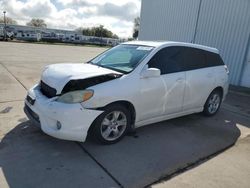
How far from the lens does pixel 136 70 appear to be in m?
4.01

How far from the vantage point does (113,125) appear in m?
3.90

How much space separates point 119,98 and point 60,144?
3.77 ft

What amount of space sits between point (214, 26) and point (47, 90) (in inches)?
391

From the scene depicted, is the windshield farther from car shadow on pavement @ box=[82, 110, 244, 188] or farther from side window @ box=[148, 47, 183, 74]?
car shadow on pavement @ box=[82, 110, 244, 188]

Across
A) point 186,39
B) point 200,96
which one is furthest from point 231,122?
point 186,39

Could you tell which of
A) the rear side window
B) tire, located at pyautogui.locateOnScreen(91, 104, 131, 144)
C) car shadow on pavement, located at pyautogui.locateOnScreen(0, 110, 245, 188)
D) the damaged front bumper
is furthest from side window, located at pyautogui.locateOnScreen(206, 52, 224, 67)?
the damaged front bumper

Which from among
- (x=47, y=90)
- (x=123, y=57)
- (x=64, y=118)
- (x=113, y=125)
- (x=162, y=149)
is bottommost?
(x=162, y=149)

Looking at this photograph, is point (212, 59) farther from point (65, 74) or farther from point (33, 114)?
point (33, 114)

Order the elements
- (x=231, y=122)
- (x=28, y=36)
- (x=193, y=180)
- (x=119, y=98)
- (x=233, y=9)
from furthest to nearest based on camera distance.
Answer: (x=28, y=36) < (x=233, y=9) < (x=231, y=122) < (x=119, y=98) < (x=193, y=180)

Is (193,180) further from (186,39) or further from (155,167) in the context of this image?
(186,39)

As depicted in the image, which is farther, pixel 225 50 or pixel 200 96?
pixel 225 50

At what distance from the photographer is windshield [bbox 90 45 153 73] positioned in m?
4.20

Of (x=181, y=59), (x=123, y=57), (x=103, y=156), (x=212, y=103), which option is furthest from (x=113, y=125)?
(x=212, y=103)

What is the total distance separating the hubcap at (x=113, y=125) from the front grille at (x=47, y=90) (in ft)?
2.80
